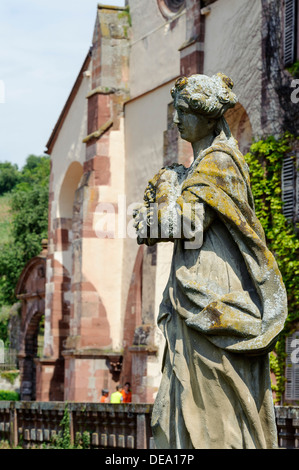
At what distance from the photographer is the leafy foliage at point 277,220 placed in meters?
19.2

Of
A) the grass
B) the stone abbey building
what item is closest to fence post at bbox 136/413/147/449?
the stone abbey building

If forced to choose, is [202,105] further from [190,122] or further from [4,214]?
[4,214]

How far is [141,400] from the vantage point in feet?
79.7

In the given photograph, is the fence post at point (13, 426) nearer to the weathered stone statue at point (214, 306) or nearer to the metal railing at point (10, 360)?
the weathered stone statue at point (214, 306)

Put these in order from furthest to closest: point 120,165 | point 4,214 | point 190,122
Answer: point 4,214 < point 120,165 < point 190,122

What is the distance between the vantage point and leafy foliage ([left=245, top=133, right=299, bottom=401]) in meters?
19.2

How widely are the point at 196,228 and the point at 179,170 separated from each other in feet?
1.77

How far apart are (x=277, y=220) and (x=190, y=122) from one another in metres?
14.2

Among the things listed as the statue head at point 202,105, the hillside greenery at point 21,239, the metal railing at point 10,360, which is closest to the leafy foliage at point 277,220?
the statue head at point 202,105

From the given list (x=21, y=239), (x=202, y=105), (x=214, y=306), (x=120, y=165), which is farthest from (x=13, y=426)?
(x=21, y=239)

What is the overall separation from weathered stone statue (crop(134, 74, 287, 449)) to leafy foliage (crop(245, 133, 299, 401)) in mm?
13351

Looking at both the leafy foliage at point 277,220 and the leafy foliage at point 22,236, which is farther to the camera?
the leafy foliage at point 22,236

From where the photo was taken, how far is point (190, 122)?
5926 mm

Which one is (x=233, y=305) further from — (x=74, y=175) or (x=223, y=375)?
(x=74, y=175)
